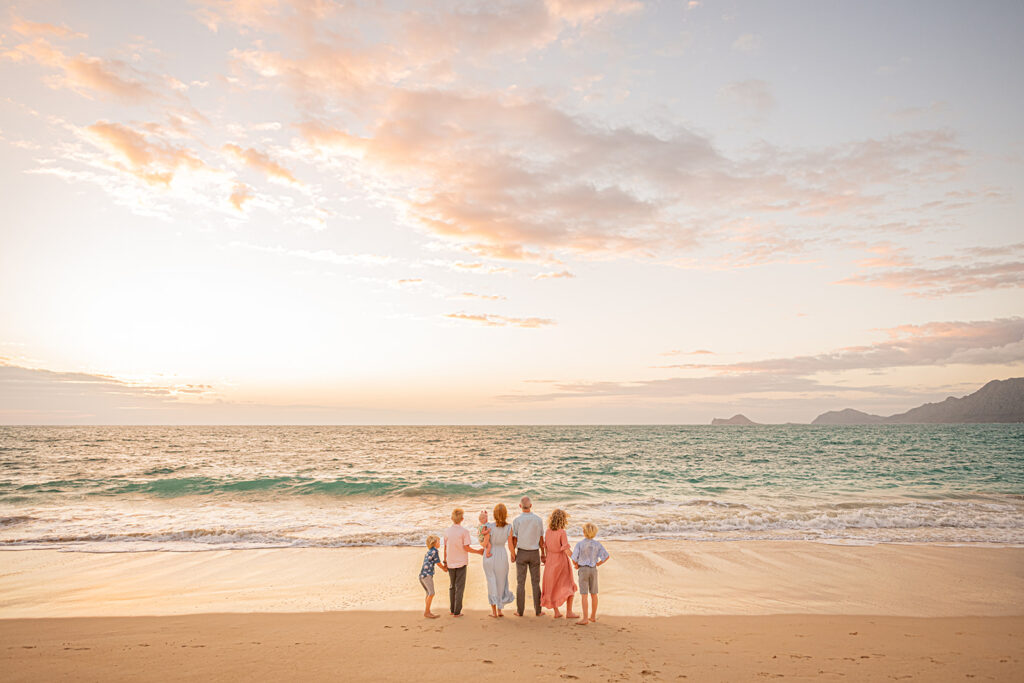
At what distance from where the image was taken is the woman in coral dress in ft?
28.8

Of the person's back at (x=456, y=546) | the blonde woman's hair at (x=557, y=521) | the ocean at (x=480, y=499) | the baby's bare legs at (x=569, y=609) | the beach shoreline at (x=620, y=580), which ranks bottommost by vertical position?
the ocean at (x=480, y=499)

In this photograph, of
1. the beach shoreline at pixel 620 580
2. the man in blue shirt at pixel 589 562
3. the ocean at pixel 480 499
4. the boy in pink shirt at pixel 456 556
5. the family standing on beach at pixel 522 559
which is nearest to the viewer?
the man in blue shirt at pixel 589 562

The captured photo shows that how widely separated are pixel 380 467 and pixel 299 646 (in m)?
30.2

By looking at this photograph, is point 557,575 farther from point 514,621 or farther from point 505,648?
point 505,648

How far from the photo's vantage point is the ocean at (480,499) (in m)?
15.4

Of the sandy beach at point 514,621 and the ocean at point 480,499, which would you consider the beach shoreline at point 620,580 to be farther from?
the ocean at point 480,499

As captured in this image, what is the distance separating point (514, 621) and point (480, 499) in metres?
15.2

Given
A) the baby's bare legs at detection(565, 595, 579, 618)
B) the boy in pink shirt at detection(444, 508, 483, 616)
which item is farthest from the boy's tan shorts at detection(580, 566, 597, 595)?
the boy in pink shirt at detection(444, 508, 483, 616)

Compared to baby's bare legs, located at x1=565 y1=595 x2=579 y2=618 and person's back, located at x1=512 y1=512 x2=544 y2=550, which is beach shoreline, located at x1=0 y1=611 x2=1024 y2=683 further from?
person's back, located at x1=512 y1=512 x2=544 y2=550

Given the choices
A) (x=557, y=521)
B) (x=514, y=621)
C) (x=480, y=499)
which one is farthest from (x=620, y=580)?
(x=480, y=499)

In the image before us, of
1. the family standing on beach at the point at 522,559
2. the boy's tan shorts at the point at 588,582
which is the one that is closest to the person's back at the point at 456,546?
the family standing on beach at the point at 522,559

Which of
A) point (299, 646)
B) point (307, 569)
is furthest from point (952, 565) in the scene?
point (307, 569)

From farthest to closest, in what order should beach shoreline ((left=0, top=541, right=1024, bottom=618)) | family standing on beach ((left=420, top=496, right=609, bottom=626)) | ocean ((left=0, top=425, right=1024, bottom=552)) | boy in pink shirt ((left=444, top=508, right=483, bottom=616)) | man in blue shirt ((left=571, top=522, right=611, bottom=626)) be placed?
ocean ((left=0, top=425, right=1024, bottom=552))
beach shoreline ((left=0, top=541, right=1024, bottom=618))
boy in pink shirt ((left=444, top=508, right=483, bottom=616))
family standing on beach ((left=420, top=496, right=609, bottom=626))
man in blue shirt ((left=571, top=522, right=611, bottom=626))

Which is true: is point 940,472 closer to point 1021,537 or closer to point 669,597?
point 1021,537
